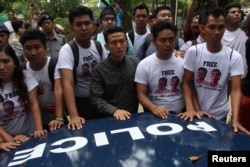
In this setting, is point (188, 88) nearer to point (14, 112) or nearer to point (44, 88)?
point (44, 88)

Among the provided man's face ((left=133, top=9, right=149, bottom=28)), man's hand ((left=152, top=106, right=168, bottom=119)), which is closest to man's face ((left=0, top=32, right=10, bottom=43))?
man's face ((left=133, top=9, right=149, bottom=28))

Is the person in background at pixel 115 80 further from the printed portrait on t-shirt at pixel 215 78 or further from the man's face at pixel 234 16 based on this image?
the man's face at pixel 234 16

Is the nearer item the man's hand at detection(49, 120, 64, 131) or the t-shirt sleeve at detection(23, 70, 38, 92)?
the man's hand at detection(49, 120, 64, 131)

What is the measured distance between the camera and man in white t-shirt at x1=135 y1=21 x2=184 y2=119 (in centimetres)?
270

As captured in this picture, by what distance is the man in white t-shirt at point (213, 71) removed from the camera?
102 inches

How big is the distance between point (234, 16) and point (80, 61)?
2364 mm

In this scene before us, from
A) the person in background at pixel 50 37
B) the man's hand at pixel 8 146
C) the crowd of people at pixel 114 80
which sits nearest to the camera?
the man's hand at pixel 8 146

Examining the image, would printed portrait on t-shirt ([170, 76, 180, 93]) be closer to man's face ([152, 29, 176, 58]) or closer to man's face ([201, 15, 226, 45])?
man's face ([152, 29, 176, 58])

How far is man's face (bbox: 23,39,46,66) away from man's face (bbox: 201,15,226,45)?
161cm

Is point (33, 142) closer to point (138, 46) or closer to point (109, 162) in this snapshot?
point (109, 162)

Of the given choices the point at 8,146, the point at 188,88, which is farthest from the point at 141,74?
the point at 8,146

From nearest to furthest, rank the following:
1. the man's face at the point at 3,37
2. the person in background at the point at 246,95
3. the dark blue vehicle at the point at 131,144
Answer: the dark blue vehicle at the point at 131,144
the person in background at the point at 246,95
the man's face at the point at 3,37

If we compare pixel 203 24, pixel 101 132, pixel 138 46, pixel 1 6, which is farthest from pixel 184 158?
pixel 1 6

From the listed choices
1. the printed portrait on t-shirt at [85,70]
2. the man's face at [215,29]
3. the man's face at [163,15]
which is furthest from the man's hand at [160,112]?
the man's face at [163,15]
